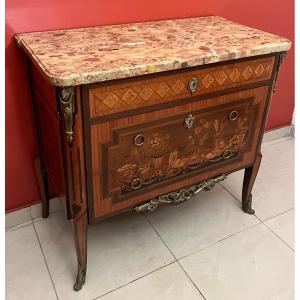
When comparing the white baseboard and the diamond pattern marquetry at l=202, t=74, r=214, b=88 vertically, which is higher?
the diamond pattern marquetry at l=202, t=74, r=214, b=88

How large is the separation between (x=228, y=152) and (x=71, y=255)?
74cm

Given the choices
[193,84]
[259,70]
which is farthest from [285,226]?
[193,84]

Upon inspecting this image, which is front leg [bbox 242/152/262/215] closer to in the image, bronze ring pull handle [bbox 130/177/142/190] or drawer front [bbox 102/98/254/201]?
drawer front [bbox 102/98/254/201]

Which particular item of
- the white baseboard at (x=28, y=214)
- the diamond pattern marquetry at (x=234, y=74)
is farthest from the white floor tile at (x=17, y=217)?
the diamond pattern marquetry at (x=234, y=74)

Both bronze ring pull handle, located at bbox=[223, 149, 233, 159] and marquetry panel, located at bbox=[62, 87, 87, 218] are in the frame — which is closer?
marquetry panel, located at bbox=[62, 87, 87, 218]

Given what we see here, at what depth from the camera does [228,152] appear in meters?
1.38

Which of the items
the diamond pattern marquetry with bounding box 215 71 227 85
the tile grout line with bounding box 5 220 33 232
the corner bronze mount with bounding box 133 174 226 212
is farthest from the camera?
the tile grout line with bounding box 5 220 33 232

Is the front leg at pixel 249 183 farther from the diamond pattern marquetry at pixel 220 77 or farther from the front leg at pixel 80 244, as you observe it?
the front leg at pixel 80 244

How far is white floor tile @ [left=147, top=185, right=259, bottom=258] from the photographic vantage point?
1510 mm

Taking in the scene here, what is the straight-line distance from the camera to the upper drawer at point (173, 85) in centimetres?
99

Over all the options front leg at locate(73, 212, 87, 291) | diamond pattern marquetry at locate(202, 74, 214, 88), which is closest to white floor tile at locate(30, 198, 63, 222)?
front leg at locate(73, 212, 87, 291)

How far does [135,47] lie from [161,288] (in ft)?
2.82

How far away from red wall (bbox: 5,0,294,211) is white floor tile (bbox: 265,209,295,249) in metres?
0.92

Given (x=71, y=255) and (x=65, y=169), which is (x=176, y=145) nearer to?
(x=65, y=169)
